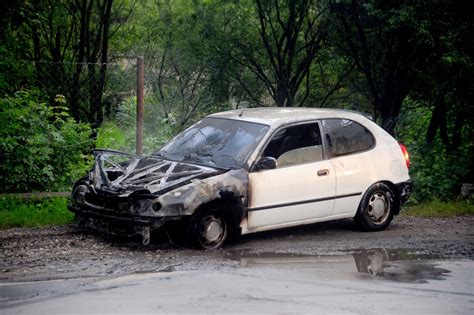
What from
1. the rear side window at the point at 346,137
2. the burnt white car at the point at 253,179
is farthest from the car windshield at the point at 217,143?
the rear side window at the point at 346,137

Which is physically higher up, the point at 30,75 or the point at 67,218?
the point at 30,75

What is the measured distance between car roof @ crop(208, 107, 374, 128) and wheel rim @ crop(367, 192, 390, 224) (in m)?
1.09

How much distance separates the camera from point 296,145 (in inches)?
368

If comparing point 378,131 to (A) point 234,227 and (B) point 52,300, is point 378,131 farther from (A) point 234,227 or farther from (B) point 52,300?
(B) point 52,300

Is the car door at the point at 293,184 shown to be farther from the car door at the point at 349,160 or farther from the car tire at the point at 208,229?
the car tire at the point at 208,229

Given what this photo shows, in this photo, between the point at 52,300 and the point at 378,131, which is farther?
the point at 378,131

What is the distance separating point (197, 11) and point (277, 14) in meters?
2.12

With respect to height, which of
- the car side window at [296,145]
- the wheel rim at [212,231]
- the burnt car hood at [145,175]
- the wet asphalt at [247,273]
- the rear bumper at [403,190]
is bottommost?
the wet asphalt at [247,273]

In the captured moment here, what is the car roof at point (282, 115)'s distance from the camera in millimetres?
9336

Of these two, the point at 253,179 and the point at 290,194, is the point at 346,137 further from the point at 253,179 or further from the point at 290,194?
the point at 253,179

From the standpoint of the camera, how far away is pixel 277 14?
17422 mm

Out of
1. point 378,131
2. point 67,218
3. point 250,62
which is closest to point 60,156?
point 67,218

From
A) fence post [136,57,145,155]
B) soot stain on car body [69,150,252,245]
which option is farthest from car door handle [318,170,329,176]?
fence post [136,57,145,155]

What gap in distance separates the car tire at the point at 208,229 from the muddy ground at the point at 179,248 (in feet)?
0.39
